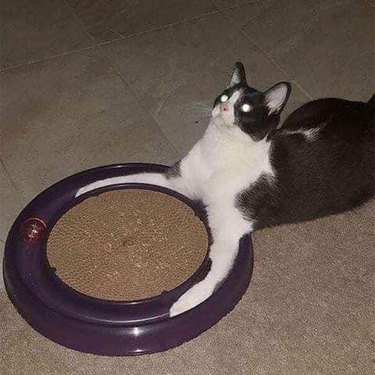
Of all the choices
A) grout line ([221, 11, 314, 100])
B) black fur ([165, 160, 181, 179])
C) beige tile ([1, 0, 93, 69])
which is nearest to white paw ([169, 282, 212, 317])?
black fur ([165, 160, 181, 179])

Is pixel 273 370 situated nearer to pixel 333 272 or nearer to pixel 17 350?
pixel 333 272

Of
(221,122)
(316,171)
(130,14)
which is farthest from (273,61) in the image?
(221,122)

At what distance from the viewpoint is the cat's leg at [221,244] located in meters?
1.63

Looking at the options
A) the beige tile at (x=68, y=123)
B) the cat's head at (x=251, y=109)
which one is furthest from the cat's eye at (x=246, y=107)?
the beige tile at (x=68, y=123)

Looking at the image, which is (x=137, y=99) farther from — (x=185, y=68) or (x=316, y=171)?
(x=316, y=171)

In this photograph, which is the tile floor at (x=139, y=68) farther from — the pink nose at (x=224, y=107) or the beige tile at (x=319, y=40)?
the pink nose at (x=224, y=107)

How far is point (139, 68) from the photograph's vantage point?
8.21 feet

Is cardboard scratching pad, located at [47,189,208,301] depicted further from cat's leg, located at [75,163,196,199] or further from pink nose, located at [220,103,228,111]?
pink nose, located at [220,103,228,111]

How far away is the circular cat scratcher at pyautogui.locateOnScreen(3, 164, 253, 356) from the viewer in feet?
5.16

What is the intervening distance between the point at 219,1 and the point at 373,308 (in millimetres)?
1632

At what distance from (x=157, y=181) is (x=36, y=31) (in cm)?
112

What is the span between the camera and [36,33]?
105 inches

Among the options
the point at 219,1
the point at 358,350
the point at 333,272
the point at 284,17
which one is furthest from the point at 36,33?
the point at 358,350

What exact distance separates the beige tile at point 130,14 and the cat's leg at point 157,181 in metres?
0.93
